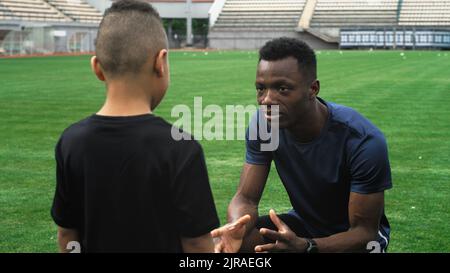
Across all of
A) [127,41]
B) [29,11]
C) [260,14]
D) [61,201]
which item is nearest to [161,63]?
[127,41]

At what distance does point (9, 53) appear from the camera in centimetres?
4738

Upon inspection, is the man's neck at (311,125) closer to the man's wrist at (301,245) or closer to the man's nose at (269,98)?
the man's nose at (269,98)

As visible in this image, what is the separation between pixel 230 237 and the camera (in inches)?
144

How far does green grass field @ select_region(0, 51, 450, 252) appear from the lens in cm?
652

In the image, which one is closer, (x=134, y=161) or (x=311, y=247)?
(x=134, y=161)

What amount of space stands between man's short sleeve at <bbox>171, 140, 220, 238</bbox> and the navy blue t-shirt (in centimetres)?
153

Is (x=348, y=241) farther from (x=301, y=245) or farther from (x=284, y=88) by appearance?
(x=284, y=88)

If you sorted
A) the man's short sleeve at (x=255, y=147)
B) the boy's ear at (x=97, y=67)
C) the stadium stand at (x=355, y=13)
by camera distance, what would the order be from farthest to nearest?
the stadium stand at (x=355, y=13) < the man's short sleeve at (x=255, y=147) < the boy's ear at (x=97, y=67)

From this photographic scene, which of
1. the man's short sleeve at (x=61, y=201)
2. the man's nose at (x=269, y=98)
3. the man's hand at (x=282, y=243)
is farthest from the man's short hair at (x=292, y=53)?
the man's short sleeve at (x=61, y=201)

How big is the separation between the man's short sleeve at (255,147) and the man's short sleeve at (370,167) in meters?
0.63

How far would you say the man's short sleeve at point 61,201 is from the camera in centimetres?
276

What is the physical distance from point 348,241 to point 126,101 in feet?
5.82

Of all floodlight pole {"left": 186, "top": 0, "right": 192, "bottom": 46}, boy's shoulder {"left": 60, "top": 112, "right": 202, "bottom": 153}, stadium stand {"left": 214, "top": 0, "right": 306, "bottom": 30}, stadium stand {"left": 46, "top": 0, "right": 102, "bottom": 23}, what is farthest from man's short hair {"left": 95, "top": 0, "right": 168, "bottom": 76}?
Result: floodlight pole {"left": 186, "top": 0, "right": 192, "bottom": 46}

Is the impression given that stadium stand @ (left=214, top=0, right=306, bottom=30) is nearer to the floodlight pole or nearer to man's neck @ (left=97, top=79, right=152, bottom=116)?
the floodlight pole
